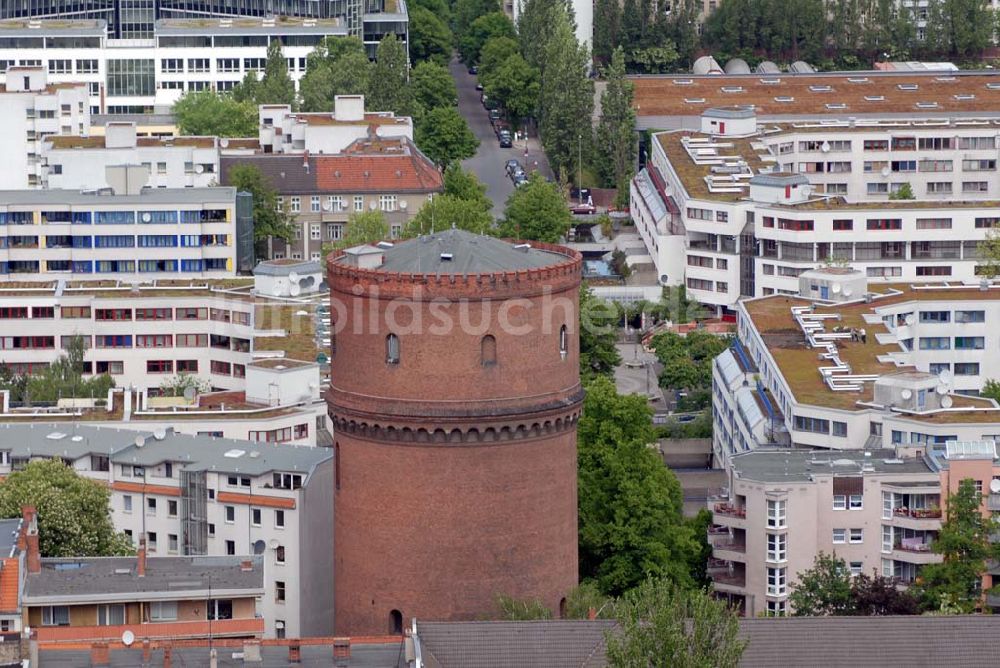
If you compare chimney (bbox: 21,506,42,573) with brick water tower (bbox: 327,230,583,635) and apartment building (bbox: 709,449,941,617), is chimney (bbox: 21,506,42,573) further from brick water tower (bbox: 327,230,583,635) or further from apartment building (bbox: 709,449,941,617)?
apartment building (bbox: 709,449,941,617)

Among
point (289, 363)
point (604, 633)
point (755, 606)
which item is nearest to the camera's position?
point (604, 633)

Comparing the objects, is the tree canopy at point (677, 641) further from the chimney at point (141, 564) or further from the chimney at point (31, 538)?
the chimney at point (31, 538)

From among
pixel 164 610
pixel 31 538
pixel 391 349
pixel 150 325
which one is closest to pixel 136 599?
pixel 164 610

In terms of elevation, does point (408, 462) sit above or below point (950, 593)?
above

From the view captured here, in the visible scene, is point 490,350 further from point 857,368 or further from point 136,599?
point 857,368

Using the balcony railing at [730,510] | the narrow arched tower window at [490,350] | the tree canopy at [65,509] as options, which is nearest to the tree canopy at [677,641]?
the narrow arched tower window at [490,350]

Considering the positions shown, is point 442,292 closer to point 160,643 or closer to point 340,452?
point 340,452

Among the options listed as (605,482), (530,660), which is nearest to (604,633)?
(530,660)
